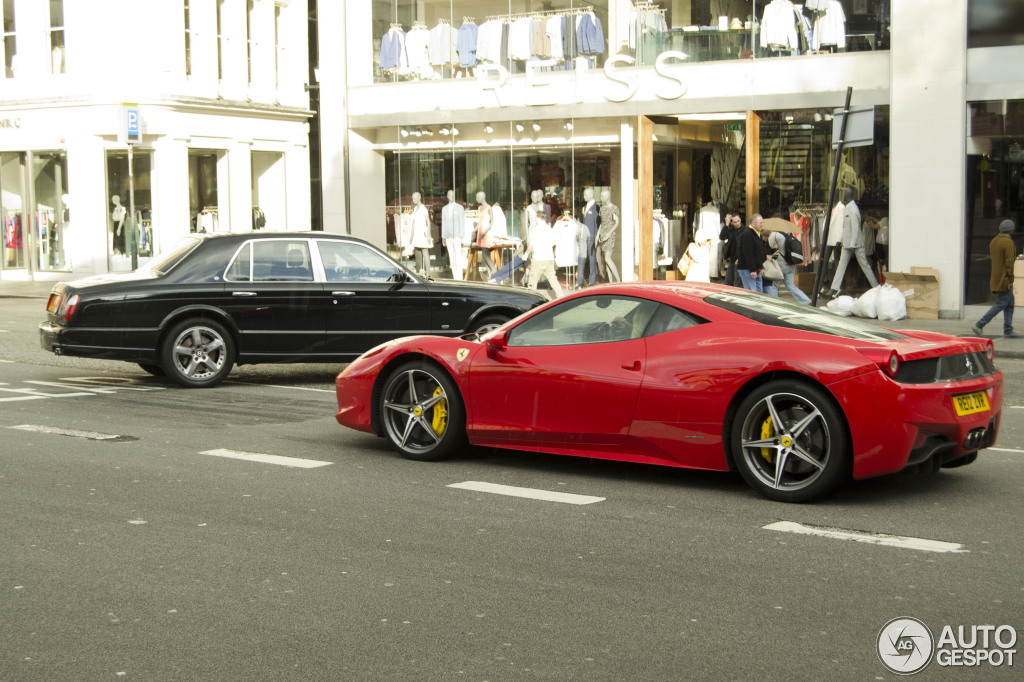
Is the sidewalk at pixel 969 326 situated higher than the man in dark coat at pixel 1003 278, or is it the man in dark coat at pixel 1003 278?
the man in dark coat at pixel 1003 278

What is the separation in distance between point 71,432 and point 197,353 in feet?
9.17

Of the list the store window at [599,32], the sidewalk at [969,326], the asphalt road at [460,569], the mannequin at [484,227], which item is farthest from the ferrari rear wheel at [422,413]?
the mannequin at [484,227]

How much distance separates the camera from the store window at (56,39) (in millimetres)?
30500

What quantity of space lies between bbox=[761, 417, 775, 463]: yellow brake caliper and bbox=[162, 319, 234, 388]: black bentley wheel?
6793mm

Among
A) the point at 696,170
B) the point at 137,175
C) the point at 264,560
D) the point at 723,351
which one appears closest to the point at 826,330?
the point at 723,351

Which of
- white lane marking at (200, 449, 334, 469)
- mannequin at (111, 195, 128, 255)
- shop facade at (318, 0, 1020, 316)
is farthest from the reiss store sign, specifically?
white lane marking at (200, 449, 334, 469)

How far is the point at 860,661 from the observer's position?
4.14 m

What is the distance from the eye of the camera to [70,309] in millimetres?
11375

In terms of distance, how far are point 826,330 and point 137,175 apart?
2705 cm

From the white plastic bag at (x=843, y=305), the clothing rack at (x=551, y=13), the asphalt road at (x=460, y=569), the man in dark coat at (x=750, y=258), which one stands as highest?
the clothing rack at (x=551, y=13)

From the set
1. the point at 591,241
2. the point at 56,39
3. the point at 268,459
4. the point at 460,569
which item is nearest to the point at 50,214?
the point at 56,39

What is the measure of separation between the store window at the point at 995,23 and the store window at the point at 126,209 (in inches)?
802

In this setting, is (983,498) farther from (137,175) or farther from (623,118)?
(137,175)

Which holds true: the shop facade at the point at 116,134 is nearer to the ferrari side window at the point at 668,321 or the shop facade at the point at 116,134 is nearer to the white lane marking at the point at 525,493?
the white lane marking at the point at 525,493
